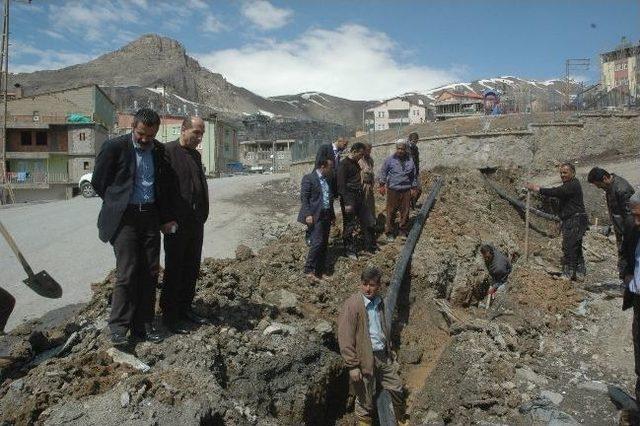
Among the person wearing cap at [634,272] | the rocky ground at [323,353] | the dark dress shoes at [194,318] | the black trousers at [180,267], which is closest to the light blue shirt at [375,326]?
the rocky ground at [323,353]

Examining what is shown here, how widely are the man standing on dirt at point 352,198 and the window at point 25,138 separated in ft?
155

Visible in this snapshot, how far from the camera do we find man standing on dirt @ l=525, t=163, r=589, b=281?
7520 millimetres

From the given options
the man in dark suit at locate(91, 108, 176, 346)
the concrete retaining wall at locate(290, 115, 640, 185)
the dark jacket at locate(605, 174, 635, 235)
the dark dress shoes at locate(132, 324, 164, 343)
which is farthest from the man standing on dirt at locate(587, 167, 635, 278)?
the concrete retaining wall at locate(290, 115, 640, 185)

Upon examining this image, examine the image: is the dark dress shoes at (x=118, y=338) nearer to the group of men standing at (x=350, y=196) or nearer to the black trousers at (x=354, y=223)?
the group of men standing at (x=350, y=196)

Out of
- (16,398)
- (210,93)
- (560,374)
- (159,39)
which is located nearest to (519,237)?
(560,374)

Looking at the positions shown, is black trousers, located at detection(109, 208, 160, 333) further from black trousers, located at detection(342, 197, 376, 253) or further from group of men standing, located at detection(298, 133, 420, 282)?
black trousers, located at detection(342, 197, 376, 253)

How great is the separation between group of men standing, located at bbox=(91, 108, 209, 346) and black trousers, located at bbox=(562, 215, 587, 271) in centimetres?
580

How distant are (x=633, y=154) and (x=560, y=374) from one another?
47.6 ft

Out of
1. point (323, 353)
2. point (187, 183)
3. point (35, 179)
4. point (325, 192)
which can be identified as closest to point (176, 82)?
point (35, 179)

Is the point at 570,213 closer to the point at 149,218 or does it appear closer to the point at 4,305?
the point at 149,218

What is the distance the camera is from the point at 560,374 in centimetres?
530

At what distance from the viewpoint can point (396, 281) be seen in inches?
270

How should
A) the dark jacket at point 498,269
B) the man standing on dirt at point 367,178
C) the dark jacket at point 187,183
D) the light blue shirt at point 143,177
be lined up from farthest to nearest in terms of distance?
1. the man standing on dirt at point 367,178
2. the dark jacket at point 498,269
3. the dark jacket at point 187,183
4. the light blue shirt at point 143,177

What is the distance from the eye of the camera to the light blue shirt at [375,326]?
4867 millimetres
